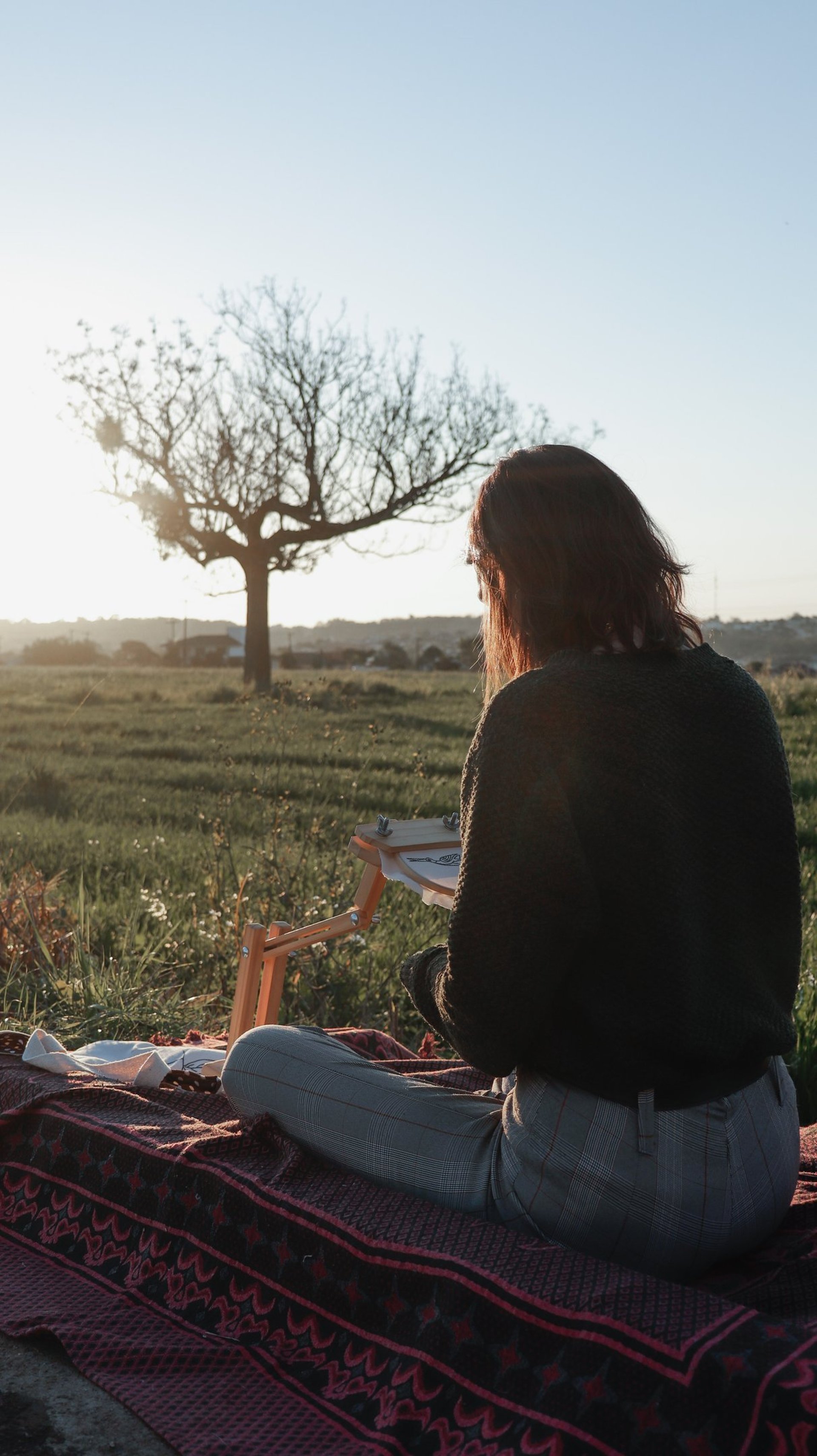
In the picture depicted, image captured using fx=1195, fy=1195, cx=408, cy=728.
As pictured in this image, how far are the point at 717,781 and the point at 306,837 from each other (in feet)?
10.00

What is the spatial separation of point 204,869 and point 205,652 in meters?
46.6

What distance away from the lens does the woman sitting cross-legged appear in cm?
183

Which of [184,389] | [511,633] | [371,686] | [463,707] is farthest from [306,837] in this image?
[184,389]

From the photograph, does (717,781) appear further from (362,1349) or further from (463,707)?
(463,707)

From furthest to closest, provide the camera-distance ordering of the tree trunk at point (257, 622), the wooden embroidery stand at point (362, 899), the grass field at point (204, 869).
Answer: the tree trunk at point (257, 622)
the grass field at point (204, 869)
the wooden embroidery stand at point (362, 899)

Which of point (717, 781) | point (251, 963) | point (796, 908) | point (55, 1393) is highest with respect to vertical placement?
point (717, 781)

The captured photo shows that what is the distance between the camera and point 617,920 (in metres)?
1.85

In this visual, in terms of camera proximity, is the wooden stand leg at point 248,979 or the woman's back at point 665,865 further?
the wooden stand leg at point 248,979

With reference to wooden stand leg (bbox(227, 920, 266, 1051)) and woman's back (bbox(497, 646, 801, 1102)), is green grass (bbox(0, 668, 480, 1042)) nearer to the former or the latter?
wooden stand leg (bbox(227, 920, 266, 1051))

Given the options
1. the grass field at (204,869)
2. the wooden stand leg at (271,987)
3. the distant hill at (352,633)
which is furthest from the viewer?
the distant hill at (352,633)

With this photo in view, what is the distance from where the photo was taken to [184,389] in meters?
21.5

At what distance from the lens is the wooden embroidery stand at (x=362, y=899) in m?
2.62

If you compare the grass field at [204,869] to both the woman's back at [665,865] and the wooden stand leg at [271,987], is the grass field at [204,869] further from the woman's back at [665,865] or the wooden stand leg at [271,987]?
the wooden stand leg at [271,987]

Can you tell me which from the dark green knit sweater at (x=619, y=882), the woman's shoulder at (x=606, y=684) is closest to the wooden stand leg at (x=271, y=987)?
the dark green knit sweater at (x=619, y=882)
